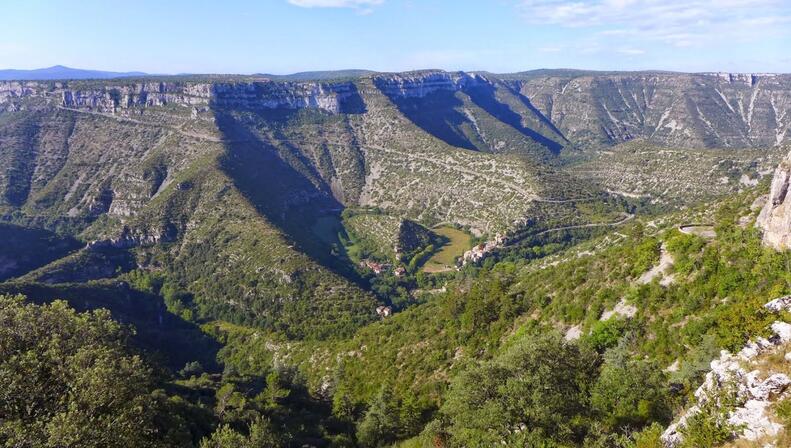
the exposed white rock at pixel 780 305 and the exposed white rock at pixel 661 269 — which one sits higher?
the exposed white rock at pixel 780 305

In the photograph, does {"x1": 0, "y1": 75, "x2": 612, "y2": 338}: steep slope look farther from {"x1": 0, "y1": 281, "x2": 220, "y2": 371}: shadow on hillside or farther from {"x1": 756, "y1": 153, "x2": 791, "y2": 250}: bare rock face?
{"x1": 756, "y1": 153, "x2": 791, "y2": 250}: bare rock face

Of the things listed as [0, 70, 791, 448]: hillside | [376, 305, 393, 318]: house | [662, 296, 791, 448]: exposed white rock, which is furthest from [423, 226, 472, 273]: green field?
[662, 296, 791, 448]: exposed white rock

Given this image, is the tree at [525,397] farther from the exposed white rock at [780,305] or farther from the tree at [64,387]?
the tree at [64,387]

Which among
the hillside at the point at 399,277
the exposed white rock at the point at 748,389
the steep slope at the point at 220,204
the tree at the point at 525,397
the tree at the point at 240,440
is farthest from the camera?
the steep slope at the point at 220,204

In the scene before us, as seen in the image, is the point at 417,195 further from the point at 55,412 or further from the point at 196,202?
the point at 55,412

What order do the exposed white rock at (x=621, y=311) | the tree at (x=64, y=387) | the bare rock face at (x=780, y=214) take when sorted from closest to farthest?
the tree at (x=64, y=387) → the bare rock face at (x=780, y=214) → the exposed white rock at (x=621, y=311)

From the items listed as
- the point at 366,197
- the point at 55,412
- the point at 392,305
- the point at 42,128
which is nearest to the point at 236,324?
the point at 392,305

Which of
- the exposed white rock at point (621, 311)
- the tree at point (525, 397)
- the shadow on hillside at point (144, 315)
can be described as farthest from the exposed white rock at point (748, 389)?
the shadow on hillside at point (144, 315)

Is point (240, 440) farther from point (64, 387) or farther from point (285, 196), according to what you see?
point (285, 196)
